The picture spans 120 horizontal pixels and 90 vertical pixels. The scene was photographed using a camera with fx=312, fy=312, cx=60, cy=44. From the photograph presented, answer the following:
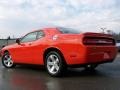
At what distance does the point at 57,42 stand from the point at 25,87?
1984 millimetres

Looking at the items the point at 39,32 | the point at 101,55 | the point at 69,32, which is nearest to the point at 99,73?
the point at 101,55

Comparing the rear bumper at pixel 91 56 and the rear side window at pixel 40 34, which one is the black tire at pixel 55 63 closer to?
the rear bumper at pixel 91 56

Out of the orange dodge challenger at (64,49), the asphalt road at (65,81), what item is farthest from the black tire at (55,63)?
the asphalt road at (65,81)

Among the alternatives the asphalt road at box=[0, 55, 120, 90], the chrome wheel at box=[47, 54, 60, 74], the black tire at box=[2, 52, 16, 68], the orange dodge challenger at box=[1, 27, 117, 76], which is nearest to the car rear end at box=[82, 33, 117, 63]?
Answer: the orange dodge challenger at box=[1, 27, 117, 76]

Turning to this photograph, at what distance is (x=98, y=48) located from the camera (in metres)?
8.62

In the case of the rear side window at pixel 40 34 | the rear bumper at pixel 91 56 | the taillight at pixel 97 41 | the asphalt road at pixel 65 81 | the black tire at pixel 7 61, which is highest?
the rear side window at pixel 40 34

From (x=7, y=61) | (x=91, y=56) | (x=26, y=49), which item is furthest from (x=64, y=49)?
(x=7, y=61)

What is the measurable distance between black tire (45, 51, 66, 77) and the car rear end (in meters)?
0.74

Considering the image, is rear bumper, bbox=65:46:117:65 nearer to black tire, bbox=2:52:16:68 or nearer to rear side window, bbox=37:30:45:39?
rear side window, bbox=37:30:45:39

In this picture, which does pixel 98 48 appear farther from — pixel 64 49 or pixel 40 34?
pixel 40 34

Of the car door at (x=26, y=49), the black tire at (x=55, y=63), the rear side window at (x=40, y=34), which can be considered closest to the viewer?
the black tire at (x=55, y=63)

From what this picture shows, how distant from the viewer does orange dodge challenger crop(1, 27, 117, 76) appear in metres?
8.41

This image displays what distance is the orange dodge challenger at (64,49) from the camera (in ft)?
27.6

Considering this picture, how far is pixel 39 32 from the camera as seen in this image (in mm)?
9977
